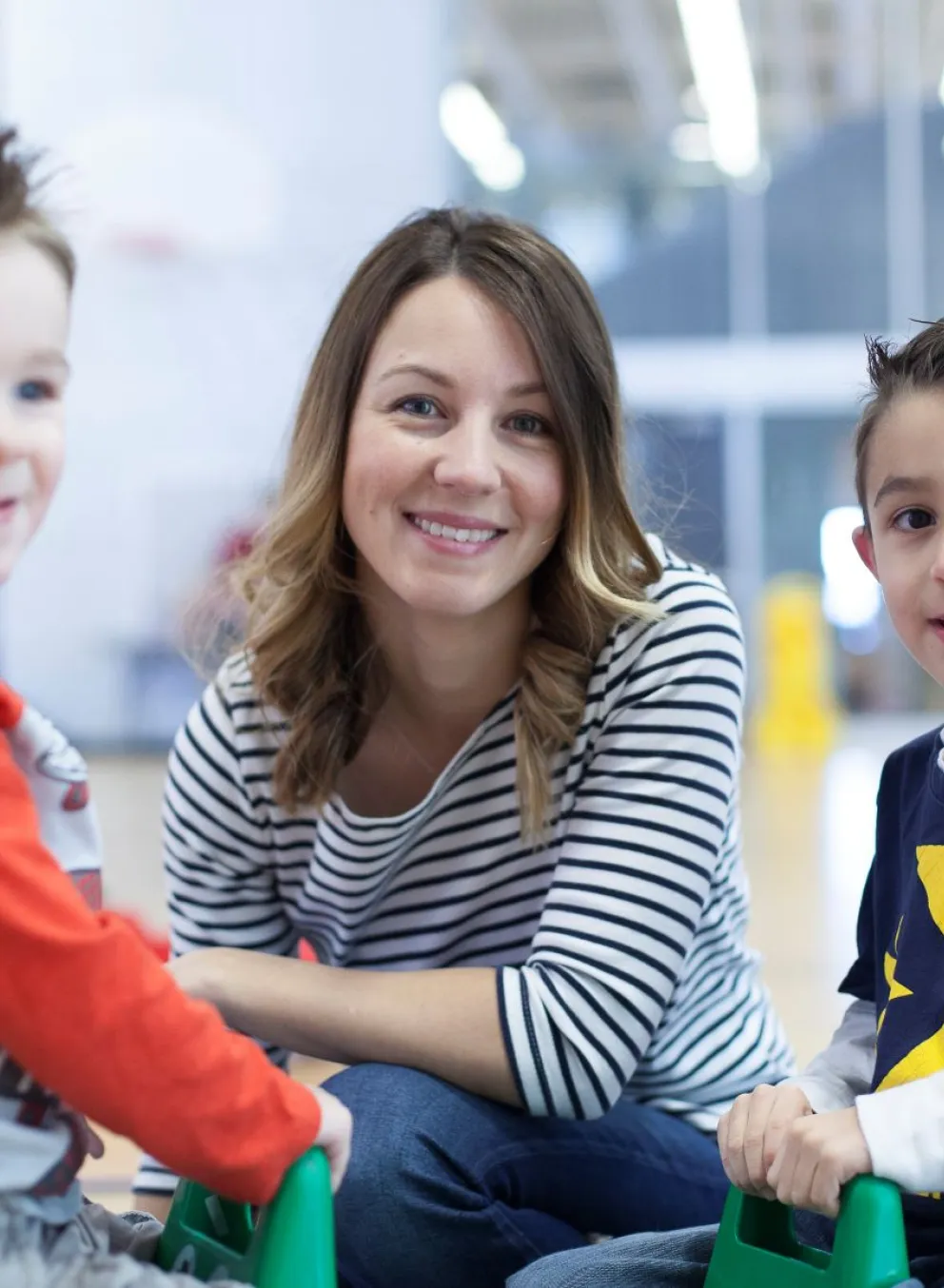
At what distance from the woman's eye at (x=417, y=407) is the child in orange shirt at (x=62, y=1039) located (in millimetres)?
475

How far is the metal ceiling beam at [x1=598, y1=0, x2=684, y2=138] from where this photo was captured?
352 inches

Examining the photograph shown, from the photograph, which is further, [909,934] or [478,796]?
[478,796]

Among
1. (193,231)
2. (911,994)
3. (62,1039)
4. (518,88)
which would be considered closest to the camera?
(62,1039)

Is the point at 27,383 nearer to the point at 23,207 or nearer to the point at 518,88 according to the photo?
the point at 23,207

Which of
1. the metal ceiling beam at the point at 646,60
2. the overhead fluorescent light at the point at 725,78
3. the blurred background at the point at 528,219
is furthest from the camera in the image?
the metal ceiling beam at the point at 646,60

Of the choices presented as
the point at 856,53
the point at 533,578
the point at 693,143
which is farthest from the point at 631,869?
the point at 856,53

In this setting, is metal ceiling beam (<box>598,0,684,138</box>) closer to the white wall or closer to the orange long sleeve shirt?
the white wall

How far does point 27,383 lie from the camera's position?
101 centimetres

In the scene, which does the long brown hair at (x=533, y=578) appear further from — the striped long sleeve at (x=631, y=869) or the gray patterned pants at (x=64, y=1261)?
the gray patterned pants at (x=64, y=1261)

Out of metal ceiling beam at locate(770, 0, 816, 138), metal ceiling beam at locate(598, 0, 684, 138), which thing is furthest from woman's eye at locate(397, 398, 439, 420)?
metal ceiling beam at locate(770, 0, 816, 138)

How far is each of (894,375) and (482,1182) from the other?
75 cm

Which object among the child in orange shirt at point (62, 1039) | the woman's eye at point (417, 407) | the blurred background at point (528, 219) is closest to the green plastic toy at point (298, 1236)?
the child in orange shirt at point (62, 1039)

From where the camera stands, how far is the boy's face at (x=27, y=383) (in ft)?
3.24

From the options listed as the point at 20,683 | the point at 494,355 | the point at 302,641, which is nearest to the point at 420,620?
the point at 302,641
